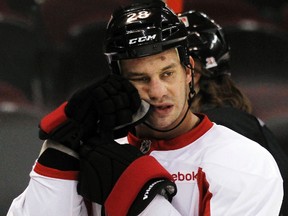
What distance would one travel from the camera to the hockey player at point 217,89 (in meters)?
1.92

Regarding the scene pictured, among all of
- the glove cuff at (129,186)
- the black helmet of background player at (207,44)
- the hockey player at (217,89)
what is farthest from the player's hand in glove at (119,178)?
the black helmet of background player at (207,44)

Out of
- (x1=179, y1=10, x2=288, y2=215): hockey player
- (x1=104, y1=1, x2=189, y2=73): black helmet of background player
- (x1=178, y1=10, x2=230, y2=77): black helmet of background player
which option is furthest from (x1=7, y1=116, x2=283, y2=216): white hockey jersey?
(x1=178, y1=10, x2=230, y2=77): black helmet of background player

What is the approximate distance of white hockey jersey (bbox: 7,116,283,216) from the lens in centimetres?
121

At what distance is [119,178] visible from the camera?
1176 millimetres

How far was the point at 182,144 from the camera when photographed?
4.43 ft

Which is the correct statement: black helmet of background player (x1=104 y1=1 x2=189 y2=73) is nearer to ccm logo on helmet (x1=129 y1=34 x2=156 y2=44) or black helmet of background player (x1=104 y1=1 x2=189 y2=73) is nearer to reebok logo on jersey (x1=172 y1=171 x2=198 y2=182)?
ccm logo on helmet (x1=129 y1=34 x2=156 y2=44)

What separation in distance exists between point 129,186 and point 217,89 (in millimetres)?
1111

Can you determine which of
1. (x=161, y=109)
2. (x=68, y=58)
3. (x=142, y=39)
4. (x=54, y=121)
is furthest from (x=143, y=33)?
(x=68, y=58)

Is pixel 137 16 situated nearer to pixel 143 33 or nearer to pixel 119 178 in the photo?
pixel 143 33

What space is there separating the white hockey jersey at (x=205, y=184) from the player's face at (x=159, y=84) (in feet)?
0.21

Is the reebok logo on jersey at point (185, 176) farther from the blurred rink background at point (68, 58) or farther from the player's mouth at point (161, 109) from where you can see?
the blurred rink background at point (68, 58)

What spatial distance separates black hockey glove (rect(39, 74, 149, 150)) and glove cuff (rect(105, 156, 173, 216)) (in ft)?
0.29

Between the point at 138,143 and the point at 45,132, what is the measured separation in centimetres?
27

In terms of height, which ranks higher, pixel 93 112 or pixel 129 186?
pixel 93 112
